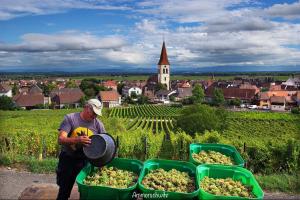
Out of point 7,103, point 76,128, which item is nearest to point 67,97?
point 7,103

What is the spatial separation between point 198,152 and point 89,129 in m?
2.04

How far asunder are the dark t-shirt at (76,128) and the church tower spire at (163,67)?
110045 mm

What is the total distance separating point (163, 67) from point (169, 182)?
111 meters

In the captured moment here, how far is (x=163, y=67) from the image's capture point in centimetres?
11344

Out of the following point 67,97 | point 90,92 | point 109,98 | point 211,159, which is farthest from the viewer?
point 90,92

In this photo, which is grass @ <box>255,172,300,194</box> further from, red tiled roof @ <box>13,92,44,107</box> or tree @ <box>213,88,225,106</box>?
tree @ <box>213,88,225,106</box>

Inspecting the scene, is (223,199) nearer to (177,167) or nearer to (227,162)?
(177,167)

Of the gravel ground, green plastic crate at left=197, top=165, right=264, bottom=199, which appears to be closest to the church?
the gravel ground

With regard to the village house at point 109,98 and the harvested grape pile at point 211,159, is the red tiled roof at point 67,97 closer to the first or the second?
the village house at point 109,98

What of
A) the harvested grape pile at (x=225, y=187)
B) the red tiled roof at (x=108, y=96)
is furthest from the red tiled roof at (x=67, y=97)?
the harvested grape pile at (x=225, y=187)

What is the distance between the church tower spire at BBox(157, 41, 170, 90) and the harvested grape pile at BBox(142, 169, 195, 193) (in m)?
111

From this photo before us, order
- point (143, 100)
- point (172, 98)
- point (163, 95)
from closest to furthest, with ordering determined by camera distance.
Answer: point (143, 100) → point (172, 98) → point (163, 95)

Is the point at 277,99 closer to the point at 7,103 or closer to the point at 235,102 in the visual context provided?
the point at 235,102

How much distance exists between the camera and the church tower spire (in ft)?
374
